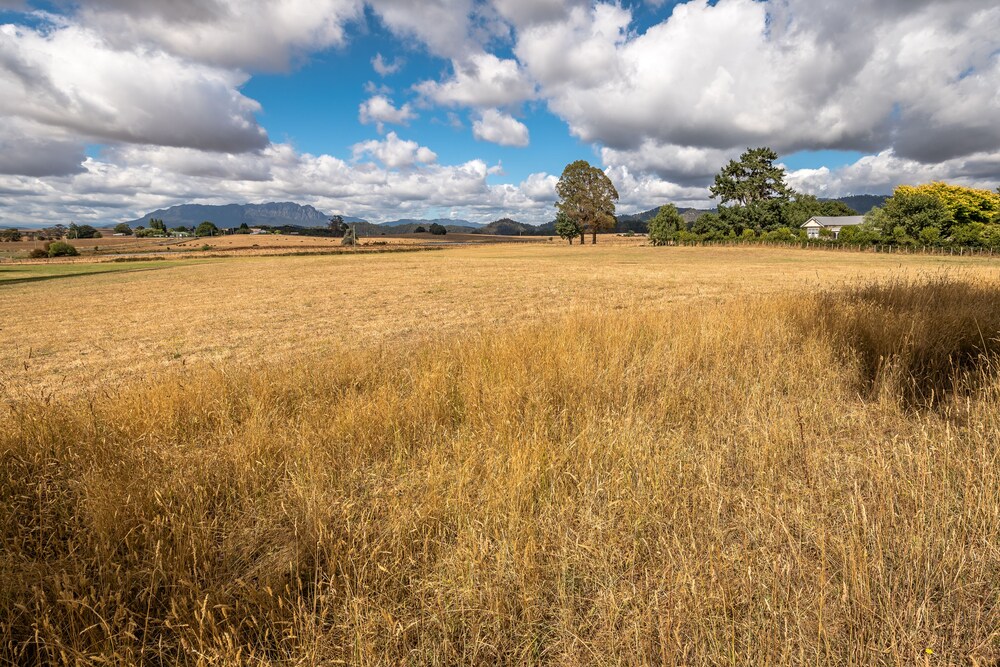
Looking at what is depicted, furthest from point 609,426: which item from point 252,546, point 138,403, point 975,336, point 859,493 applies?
point 975,336

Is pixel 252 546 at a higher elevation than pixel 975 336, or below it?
below

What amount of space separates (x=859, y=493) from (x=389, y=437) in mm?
3538

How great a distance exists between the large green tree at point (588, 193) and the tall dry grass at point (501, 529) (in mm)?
91813

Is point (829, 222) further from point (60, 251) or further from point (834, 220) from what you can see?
point (60, 251)

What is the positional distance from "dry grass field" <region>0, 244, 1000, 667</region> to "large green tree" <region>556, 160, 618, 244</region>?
90.5 m

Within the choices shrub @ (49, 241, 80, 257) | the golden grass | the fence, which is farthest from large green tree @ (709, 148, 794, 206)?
shrub @ (49, 241, 80, 257)

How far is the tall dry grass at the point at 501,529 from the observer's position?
201 centimetres

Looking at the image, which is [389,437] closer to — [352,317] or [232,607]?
[232,607]

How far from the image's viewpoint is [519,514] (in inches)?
109

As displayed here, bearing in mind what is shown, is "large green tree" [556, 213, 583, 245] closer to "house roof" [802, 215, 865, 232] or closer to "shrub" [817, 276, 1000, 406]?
"house roof" [802, 215, 865, 232]

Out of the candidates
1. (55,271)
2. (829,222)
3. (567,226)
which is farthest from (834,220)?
(55,271)

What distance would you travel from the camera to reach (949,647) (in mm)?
1905

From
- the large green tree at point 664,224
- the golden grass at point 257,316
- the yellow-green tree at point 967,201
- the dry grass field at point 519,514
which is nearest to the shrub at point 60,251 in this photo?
→ the golden grass at point 257,316

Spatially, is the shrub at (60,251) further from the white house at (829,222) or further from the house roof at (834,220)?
the house roof at (834,220)
